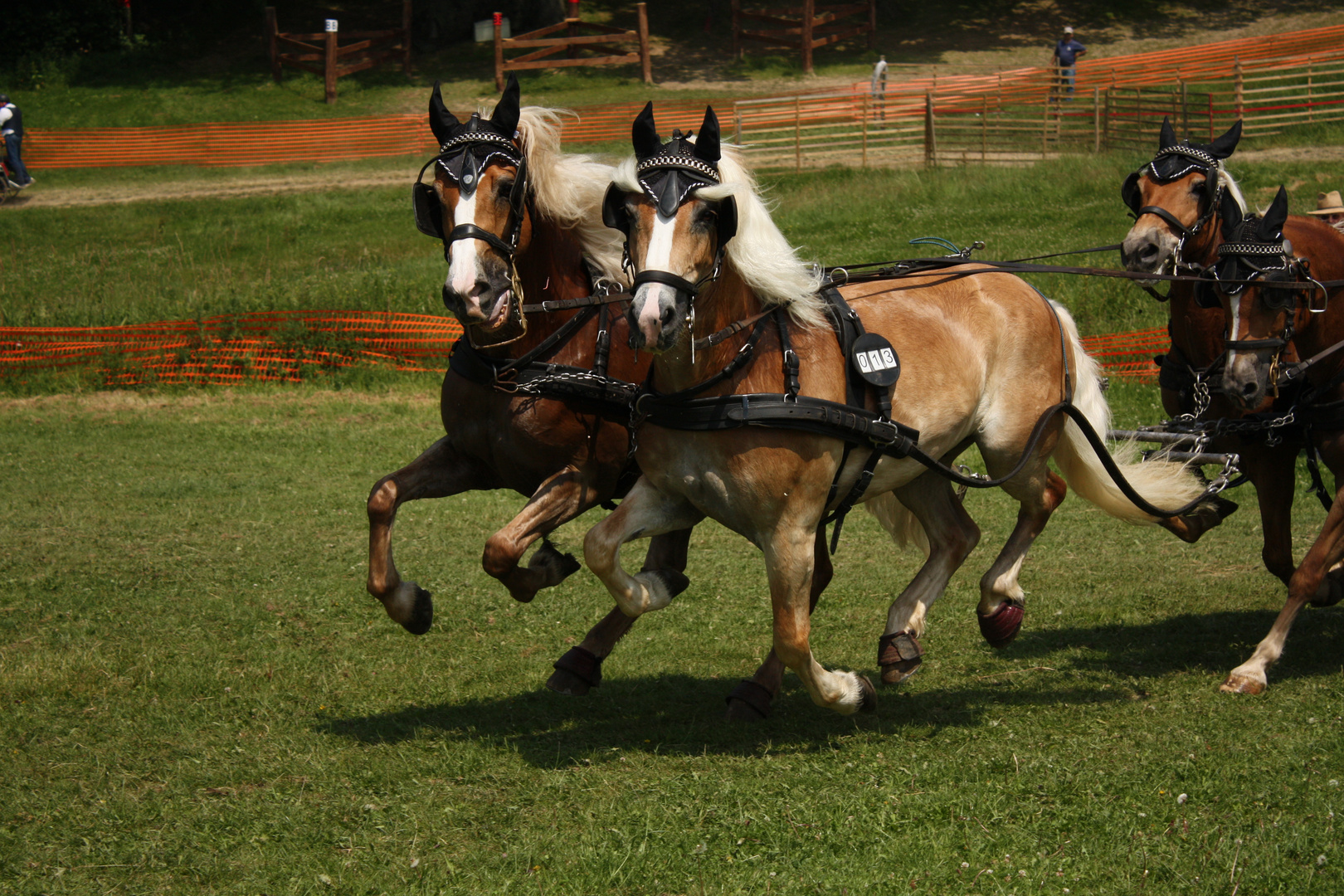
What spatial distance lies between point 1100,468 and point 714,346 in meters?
2.54

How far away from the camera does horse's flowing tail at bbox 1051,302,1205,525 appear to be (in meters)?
6.07

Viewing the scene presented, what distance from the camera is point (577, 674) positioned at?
5828 millimetres

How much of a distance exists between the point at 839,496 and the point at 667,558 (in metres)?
1.00

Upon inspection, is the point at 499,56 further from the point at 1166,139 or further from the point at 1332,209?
the point at 1166,139

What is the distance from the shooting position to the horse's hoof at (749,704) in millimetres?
5609

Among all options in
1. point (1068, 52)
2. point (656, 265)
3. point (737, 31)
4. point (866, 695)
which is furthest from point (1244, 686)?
point (737, 31)

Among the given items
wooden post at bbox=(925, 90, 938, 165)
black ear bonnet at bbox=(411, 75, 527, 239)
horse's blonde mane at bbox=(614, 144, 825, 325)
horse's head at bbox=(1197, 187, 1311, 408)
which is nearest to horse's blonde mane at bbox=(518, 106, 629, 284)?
black ear bonnet at bbox=(411, 75, 527, 239)

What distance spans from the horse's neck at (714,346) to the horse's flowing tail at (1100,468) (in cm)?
211

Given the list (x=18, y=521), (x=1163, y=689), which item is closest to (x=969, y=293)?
(x=1163, y=689)

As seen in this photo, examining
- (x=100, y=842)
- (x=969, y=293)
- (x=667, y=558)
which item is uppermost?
(x=969, y=293)

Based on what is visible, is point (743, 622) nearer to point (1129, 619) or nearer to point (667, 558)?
point (667, 558)

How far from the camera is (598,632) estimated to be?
5938 mm

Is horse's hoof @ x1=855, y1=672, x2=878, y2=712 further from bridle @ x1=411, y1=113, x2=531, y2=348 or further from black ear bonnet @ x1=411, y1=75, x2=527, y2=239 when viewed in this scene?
black ear bonnet @ x1=411, y1=75, x2=527, y2=239

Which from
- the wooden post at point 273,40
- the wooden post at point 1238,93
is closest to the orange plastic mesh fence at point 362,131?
the wooden post at point 1238,93
